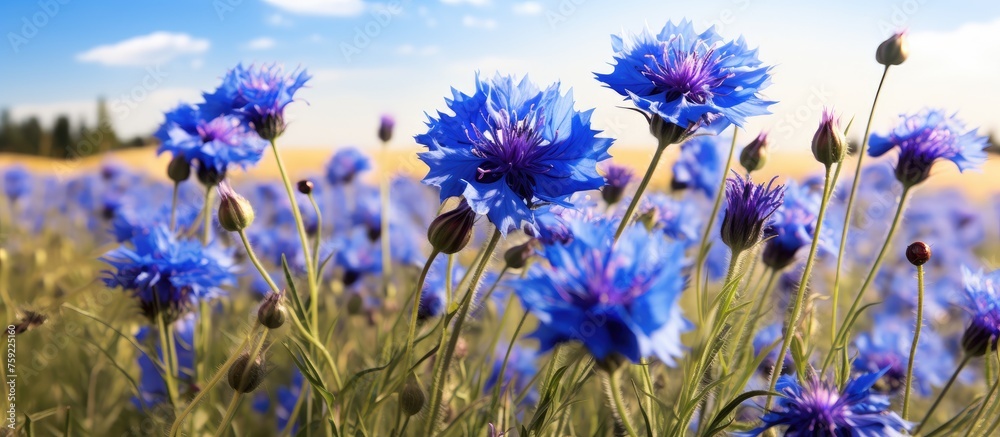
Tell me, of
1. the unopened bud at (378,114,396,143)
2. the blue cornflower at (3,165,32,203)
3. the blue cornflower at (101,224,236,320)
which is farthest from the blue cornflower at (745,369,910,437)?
the blue cornflower at (3,165,32,203)

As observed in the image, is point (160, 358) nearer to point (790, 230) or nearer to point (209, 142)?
point (209, 142)

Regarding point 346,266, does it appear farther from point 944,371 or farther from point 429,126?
point 944,371

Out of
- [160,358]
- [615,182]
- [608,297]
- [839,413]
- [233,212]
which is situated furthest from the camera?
[160,358]

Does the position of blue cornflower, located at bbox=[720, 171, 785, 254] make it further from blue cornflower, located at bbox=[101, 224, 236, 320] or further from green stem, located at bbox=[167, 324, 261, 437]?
blue cornflower, located at bbox=[101, 224, 236, 320]

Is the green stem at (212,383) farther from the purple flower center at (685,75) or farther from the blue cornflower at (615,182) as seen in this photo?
the blue cornflower at (615,182)

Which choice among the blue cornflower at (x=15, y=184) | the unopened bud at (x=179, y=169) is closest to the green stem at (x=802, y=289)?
the unopened bud at (x=179, y=169)

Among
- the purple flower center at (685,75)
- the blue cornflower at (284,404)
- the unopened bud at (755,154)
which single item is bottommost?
the blue cornflower at (284,404)

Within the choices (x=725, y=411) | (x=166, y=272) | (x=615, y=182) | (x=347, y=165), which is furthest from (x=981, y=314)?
(x=347, y=165)
